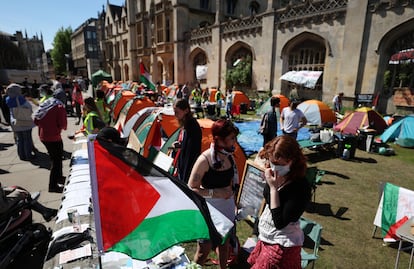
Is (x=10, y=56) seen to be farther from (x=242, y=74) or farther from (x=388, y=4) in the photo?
(x=388, y=4)

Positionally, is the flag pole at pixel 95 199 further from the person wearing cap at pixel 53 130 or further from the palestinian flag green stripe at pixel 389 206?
the palestinian flag green stripe at pixel 389 206

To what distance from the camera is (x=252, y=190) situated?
3926mm

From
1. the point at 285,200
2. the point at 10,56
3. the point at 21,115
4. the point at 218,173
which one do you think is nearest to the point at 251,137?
the point at 218,173

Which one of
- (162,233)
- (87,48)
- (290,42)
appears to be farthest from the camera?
(87,48)

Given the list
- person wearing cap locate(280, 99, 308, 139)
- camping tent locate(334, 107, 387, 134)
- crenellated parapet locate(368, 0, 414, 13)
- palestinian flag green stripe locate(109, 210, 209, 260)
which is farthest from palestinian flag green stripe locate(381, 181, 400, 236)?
crenellated parapet locate(368, 0, 414, 13)

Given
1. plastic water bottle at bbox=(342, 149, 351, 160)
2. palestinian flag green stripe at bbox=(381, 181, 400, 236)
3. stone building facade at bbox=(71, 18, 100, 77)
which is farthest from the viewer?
stone building facade at bbox=(71, 18, 100, 77)

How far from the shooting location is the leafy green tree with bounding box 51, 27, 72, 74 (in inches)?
2525

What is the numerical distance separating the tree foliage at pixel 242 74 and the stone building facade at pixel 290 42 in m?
0.44

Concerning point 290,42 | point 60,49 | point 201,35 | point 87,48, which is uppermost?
point 60,49

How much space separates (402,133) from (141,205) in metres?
10.9

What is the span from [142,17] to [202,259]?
36.9 m

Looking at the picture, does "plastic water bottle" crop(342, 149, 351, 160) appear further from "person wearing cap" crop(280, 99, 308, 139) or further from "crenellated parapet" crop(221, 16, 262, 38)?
"crenellated parapet" crop(221, 16, 262, 38)

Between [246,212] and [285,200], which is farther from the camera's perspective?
[246,212]

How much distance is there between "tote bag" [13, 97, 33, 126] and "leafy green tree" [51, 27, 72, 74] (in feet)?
226
